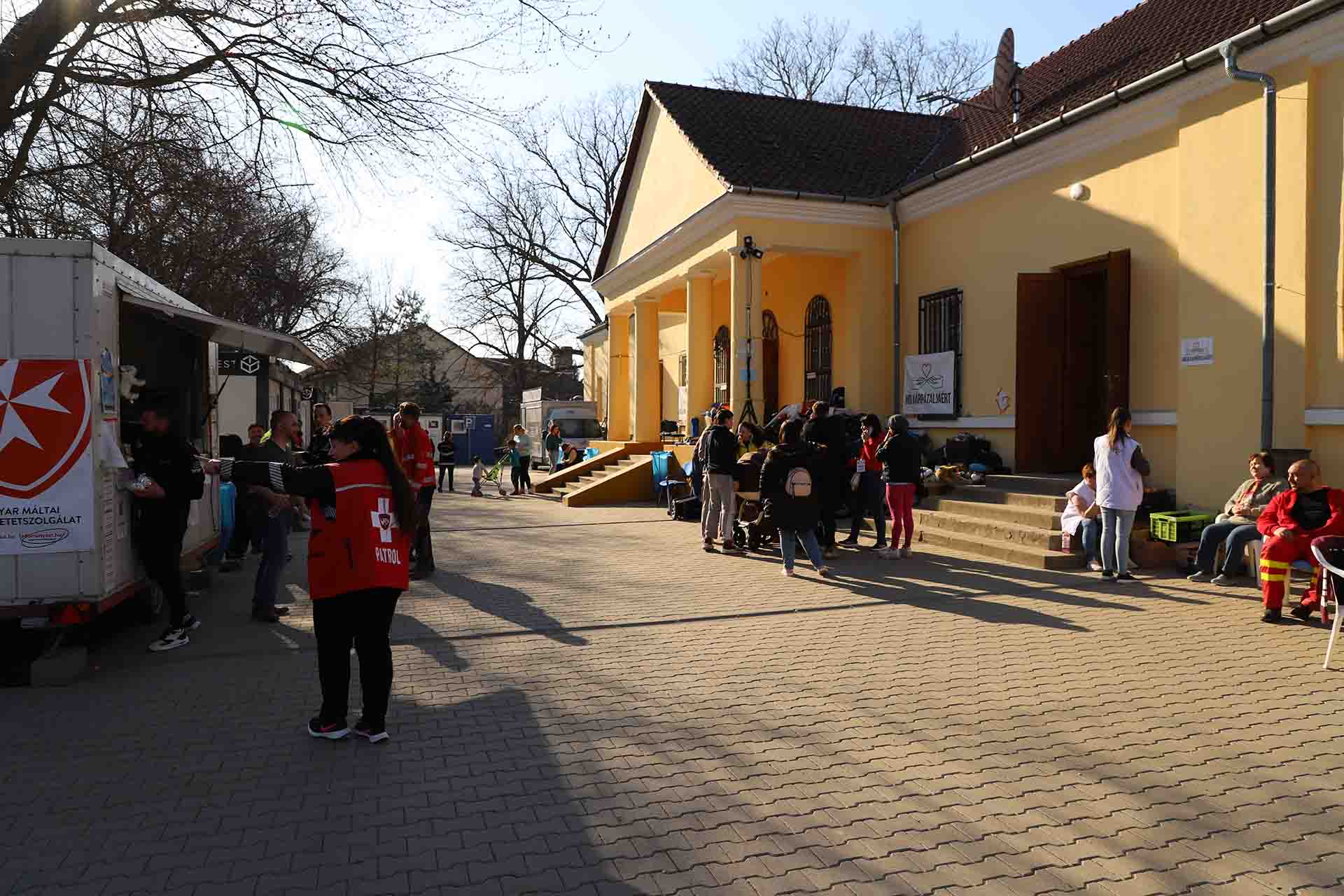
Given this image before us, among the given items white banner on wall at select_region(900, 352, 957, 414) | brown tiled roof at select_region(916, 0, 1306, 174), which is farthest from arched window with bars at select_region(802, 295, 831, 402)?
brown tiled roof at select_region(916, 0, 1306, 174)

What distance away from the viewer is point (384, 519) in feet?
14.6

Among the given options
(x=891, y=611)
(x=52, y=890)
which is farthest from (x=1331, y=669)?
(x=52, y=890)

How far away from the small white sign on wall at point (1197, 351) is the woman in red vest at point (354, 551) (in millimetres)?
8734

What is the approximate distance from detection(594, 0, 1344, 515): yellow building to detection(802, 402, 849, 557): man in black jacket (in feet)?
11.1

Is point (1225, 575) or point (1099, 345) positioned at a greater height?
point (1099, 345)

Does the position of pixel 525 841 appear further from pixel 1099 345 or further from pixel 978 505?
pixel 1099 345

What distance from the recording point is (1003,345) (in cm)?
1320

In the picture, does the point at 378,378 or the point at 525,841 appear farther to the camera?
the point at 378,378

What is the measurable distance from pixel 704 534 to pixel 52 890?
8.65m

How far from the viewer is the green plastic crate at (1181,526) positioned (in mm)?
9219

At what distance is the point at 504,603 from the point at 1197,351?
25.4 ft

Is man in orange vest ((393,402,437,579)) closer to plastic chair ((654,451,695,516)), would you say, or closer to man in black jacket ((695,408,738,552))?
man in black jacket ((695,408,738,552))

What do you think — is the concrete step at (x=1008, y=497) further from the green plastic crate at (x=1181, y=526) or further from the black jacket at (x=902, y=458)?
the black jacket at (x=902, y=458)

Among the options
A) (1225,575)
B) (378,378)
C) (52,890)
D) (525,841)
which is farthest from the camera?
(378,378)
